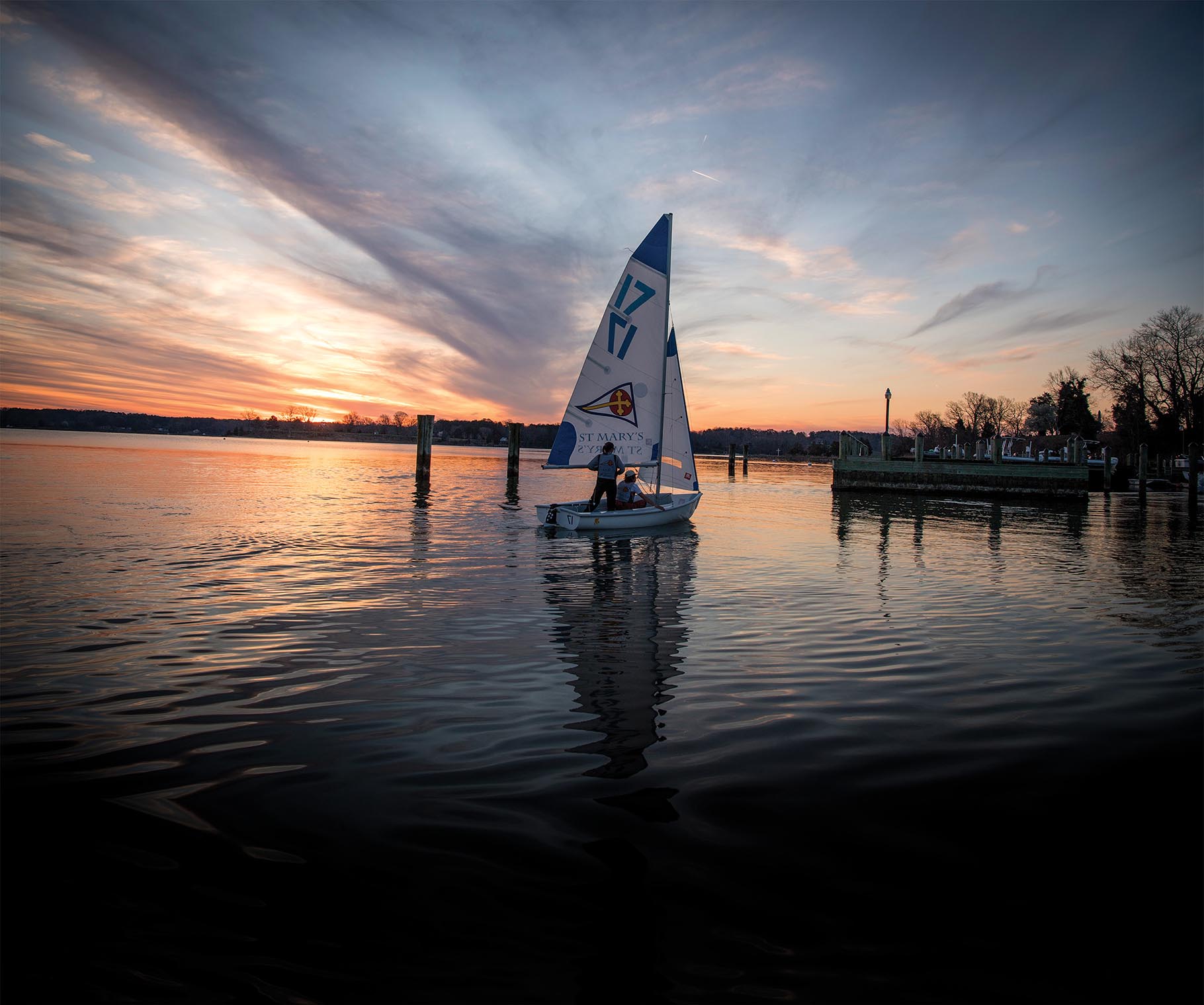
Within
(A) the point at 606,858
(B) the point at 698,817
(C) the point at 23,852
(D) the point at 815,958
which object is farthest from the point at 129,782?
(D) the point at 815,958

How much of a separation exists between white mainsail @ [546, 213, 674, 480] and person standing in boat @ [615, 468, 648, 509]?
3.38 ft

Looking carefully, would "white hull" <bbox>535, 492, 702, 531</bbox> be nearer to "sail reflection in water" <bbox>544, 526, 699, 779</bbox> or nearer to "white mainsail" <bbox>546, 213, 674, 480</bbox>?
"white mainsail" <bbox>546, 213, 674, 480</bbox>

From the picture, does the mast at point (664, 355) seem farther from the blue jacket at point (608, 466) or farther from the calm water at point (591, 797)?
the calm water at point (591, 797)

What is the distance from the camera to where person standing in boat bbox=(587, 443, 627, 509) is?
64.0 ft

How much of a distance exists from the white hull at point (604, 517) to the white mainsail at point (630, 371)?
6.70 ft

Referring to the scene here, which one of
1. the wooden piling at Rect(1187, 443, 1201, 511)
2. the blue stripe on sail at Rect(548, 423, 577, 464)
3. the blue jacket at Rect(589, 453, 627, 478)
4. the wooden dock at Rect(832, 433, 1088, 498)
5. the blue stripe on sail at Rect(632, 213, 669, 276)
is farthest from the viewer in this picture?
the wooden dock at Rect(832, 433, 1088, 498)

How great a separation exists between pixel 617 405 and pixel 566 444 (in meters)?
2.11

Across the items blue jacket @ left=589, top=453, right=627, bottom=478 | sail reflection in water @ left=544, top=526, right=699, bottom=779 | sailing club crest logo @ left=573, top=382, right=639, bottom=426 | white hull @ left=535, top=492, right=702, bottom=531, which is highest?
sailing club crest logo @ left=573, top=382, right=639, bottom=426

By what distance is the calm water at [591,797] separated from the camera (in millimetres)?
2721

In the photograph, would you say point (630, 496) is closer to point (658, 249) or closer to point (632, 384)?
point (632, 384)

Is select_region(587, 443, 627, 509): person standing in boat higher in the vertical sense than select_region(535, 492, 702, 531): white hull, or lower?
higher

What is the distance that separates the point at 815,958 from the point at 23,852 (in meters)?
3.95

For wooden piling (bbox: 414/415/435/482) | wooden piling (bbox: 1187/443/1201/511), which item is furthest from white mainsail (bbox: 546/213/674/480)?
wooden piling (bbox: 1187/443/1201/511)

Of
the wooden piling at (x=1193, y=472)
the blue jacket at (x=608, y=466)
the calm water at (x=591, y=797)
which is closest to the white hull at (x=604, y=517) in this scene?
the blue jacket at (x=608, y=466)
